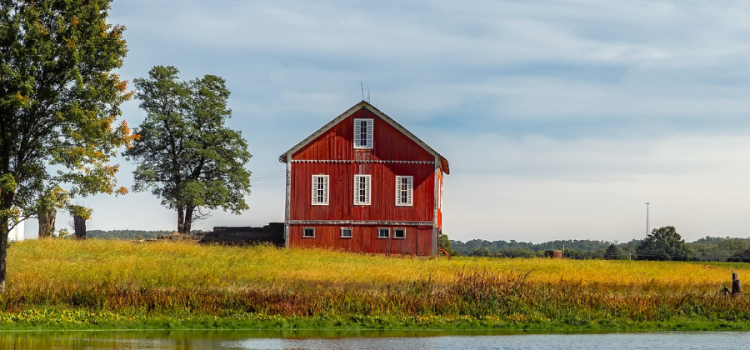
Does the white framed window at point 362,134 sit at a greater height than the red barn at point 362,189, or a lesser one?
greater

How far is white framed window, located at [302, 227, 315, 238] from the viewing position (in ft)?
168

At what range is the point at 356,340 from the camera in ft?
70.6

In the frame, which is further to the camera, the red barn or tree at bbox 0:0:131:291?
the red barn

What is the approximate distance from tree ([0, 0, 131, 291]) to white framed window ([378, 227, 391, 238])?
23255 millimetres

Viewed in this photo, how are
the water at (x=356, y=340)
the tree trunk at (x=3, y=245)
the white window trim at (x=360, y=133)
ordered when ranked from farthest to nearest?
1. the white window trim at (x=360, y=133)
2. the tree trunk at (x=3, y=245)
3. the water at (x=356, y=340)

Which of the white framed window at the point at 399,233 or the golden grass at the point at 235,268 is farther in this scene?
the white framed window at the point at 399,233

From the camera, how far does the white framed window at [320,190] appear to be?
51.2 m

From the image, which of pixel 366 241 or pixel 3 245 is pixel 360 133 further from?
pixel 3 245

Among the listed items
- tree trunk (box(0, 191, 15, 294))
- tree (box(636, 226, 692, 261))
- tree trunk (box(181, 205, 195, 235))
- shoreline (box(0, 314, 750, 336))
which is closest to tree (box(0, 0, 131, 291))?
tree trunk (box(0, 191, 15, 294))

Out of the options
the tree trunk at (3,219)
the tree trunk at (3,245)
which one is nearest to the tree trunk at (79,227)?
the tree trunk at (3,245)

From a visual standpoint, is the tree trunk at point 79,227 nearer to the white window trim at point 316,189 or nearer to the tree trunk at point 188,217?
the tree trunk at point 188,217

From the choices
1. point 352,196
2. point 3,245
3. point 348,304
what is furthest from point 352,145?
point 348,304

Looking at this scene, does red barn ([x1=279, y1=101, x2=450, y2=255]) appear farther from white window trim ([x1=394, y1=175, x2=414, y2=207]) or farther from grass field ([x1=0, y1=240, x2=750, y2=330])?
grass field ([x1=0, y1=240, x2=750, y2=330])

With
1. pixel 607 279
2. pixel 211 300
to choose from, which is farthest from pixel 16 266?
pixel 607 279
